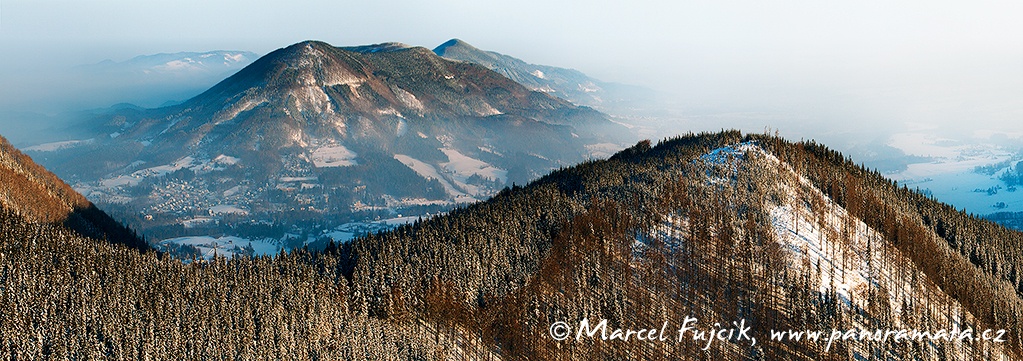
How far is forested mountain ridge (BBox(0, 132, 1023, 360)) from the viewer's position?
130m

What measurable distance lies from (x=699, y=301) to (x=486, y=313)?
46.9 metres

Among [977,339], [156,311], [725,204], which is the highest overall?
[725,204]

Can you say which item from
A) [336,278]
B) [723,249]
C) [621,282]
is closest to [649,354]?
[621,282]

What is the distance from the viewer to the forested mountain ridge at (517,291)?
129500 millimetres

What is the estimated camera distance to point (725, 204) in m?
196

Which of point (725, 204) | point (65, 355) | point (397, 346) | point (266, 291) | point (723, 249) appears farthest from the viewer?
point (725, 204)

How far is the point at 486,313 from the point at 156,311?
60498 mm

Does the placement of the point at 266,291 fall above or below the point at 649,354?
above

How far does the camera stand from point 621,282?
524 feet

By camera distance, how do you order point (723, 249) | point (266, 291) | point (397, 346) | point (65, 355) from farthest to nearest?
point (723, 249), point (266, 291), point (397, 346), point (65, 355)

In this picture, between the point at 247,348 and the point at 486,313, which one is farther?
the point at 486,313

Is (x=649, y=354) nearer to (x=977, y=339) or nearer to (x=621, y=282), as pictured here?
(x=621, y=282)

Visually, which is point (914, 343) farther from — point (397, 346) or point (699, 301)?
point (397, 346)

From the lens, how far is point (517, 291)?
154 metres
